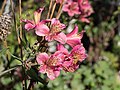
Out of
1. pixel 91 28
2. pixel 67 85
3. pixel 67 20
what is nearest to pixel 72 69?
pixel 67 20

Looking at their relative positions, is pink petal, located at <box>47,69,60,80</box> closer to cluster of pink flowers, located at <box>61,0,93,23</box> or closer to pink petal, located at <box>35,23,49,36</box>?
pink petal, located at <box>35,23,49,36</box>

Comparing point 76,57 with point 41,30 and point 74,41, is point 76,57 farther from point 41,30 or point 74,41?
point 41,30

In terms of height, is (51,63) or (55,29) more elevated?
(55,29)

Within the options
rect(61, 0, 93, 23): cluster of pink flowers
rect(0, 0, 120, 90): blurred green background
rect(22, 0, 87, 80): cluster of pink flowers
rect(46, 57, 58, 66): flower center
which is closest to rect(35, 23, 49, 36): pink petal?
rect(22, 0, 87, 80): cluster of pink flowers

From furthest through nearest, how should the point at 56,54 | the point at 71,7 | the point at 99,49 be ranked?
the point at 99,49 → the point at 71,7 → the point at 56,54

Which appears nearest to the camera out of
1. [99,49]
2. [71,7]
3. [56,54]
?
[56,54]

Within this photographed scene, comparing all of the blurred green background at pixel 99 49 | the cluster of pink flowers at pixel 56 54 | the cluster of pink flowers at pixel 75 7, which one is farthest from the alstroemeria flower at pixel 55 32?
the blurred green background at pixel 99 49

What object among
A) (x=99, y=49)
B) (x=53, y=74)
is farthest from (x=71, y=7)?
(x=99, y=49)

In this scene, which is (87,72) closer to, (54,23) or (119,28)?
(119,28)
